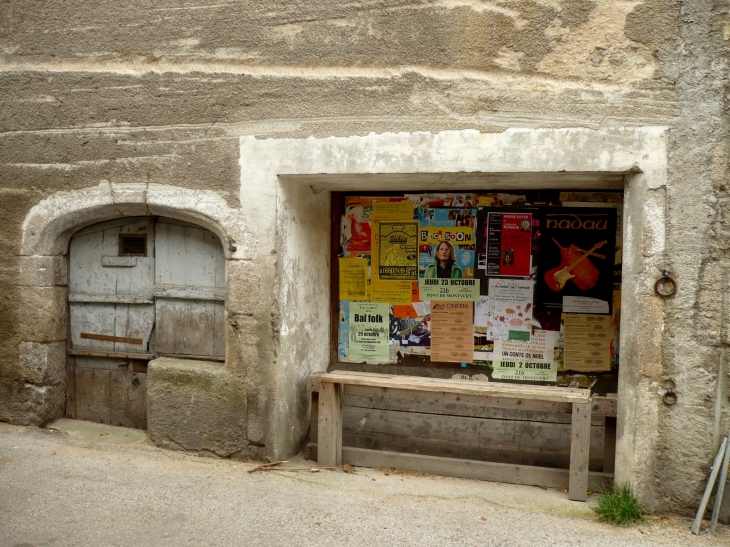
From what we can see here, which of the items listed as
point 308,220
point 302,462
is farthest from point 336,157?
point 302,462

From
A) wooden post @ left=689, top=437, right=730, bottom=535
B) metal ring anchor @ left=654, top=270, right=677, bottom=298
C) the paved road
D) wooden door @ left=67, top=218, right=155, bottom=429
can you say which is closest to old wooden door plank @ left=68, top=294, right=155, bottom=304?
wooden door @ left=67, top=218, right=155, bottom=429

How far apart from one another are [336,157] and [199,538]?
7.74 ft

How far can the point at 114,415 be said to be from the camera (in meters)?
5.09

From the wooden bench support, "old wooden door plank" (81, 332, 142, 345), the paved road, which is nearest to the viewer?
the paved road

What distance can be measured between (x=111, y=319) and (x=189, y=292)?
2.50 feet

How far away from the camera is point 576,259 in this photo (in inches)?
180

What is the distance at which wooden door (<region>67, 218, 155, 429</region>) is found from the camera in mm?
4938

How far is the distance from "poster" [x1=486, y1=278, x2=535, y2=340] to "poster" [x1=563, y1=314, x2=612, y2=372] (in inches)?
11.1

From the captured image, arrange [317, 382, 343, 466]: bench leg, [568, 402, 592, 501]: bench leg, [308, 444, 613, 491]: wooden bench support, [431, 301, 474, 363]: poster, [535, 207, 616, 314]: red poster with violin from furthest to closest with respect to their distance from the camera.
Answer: [431, 301, 474, 363]: poster < [535, 207, 616, 314]: red poster with violin < [317, 382, 343, 466]: bench leg < [308, 444, 613, 491]: wooden bench support < [568, 402, 592, 501]: bench leg

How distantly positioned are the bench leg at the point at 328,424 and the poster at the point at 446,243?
1125 mm

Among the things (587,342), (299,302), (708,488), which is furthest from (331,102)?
(708,488)

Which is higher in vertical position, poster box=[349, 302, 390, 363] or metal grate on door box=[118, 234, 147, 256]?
metal grate on door box=[118, 234, 147, 256]

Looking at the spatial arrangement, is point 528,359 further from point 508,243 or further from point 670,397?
point 670,397

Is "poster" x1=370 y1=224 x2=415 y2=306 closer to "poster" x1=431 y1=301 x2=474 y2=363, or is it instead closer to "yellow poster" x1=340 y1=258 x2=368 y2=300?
"yellow poster" x1=340 y1=258 x2=368 y2=300
